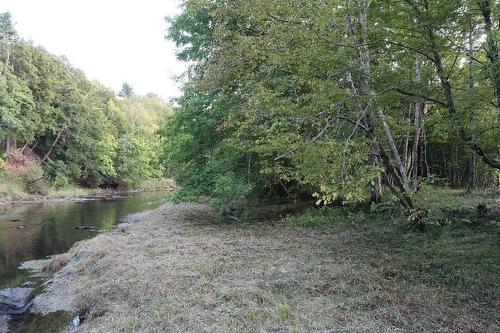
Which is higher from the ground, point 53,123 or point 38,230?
point 53,123

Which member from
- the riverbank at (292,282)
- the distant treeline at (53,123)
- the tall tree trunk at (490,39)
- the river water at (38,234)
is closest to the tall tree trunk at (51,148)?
the distant treeline at (53,123)

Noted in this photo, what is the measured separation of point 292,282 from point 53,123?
4055cm

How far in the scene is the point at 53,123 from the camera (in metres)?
41.4

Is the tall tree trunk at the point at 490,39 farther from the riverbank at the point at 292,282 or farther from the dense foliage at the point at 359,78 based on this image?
the riverbank at the point at 292,282

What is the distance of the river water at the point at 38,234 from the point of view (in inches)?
331

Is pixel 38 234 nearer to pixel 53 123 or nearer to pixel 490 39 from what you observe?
pixel 490 39

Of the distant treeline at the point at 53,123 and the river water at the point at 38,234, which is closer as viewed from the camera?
the river water at the point at 38,234

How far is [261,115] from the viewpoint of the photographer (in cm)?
888

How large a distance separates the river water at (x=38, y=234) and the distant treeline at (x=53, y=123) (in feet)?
35.1

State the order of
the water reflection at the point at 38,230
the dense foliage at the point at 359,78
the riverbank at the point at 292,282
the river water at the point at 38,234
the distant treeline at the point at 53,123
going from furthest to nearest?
the distant treeline at the point at 53,123
the water reflection at the point at 38,230
the river water at the point at 38,234
the dense foliage at the point at 359,78
the riverbank at the point at 292,282

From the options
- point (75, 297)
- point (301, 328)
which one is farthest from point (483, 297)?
point (75, 297)

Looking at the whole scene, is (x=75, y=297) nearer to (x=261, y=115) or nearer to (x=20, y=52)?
(x=261, y=115)

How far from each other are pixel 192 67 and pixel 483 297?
525 inches

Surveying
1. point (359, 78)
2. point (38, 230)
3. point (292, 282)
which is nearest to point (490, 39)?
point (359, 78)
